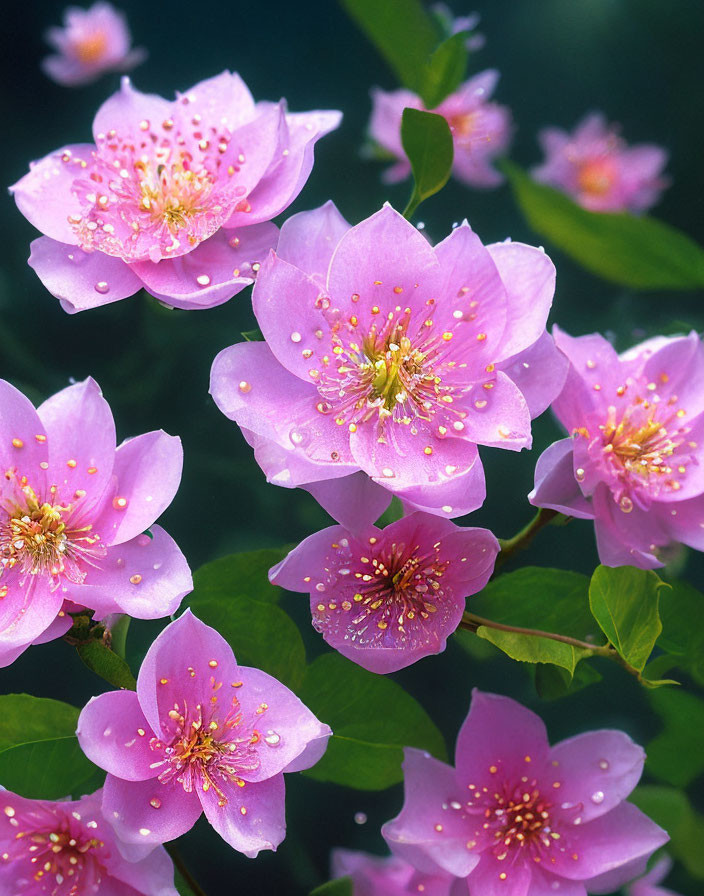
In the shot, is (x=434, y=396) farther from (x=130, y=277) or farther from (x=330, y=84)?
(x=330, y=84)

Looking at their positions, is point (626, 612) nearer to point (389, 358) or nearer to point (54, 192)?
point (389, 358)

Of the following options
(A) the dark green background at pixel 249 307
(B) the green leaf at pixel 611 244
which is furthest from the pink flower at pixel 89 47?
(B) the green leaf at pixel 611 244

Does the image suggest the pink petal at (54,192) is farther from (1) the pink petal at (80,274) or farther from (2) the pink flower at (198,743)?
(2) the pink flower at (198,743)

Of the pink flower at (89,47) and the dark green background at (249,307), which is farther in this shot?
the pink flower at (89,47)

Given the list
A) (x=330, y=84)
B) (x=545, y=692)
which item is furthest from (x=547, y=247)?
(x=545, y=692)

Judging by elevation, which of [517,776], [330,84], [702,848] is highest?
[330,84]

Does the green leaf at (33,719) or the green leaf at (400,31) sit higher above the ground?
the green leaf at (400,31)
